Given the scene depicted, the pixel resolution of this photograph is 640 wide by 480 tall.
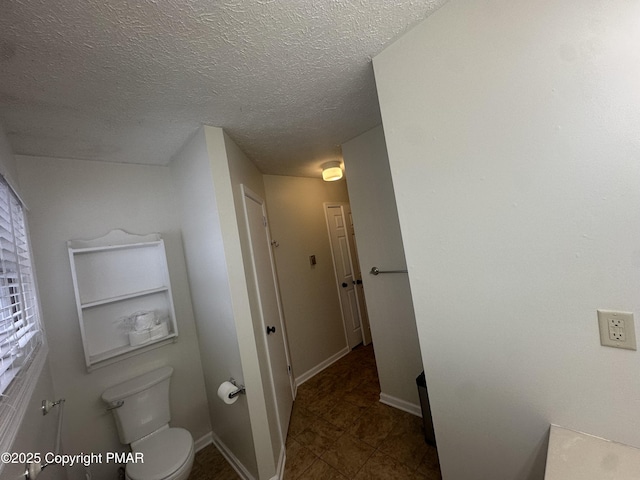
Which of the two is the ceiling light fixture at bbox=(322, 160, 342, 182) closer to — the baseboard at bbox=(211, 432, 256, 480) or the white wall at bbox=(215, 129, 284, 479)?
the white wall at bbox=(215, 129, 284, 479)

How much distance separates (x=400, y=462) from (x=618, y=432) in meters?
1.27

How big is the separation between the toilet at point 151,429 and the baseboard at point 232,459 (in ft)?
1.33

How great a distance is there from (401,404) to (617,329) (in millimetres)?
1802

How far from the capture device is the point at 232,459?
1.88 m

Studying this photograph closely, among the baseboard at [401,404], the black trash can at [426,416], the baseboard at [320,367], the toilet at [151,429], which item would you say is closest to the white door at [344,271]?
the baseboard at [320,367]

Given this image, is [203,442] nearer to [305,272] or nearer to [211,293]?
[211,293]

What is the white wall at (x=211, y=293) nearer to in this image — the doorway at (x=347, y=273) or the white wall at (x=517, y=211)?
the white wall at (x=517, y=211)

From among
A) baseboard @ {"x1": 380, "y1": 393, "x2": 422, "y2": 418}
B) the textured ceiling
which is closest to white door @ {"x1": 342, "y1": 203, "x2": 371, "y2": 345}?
baseboard @ {"x1": 380, "y1": 393, "x2": 422, "y2": 418}

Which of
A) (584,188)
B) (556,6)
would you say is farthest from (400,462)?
(556,6)

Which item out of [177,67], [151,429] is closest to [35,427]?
[151,429]

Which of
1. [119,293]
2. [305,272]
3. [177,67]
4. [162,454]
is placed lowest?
[162,454]

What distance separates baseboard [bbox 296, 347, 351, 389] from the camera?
9.11 ft

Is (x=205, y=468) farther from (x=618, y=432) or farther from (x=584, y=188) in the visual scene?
(x=584, y=188)

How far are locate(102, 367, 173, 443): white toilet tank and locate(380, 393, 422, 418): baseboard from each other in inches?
69.1
